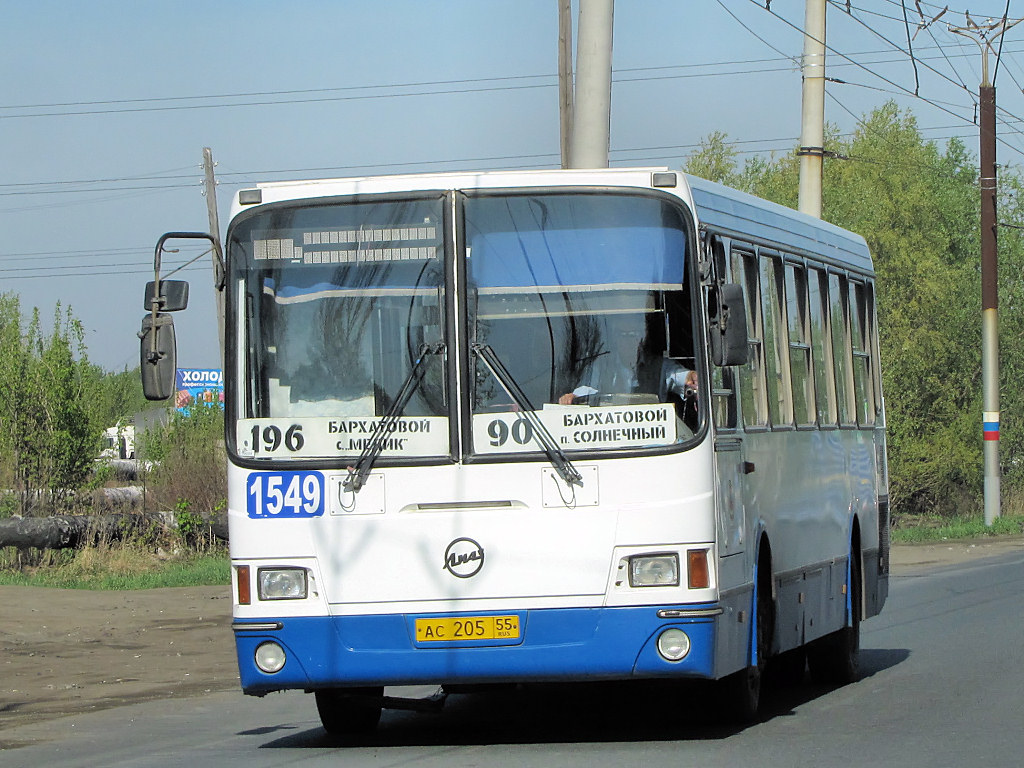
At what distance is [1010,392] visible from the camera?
43344 mm

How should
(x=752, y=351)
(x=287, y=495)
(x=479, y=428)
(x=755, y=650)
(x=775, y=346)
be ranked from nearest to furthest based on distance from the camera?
(x=479, y=428)
(x=287, y=495)
(x=755, y=650)
(x=752, y=351)
(x=775, y=346)

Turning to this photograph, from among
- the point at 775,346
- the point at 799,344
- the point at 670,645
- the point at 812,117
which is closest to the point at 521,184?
the point at 670,645

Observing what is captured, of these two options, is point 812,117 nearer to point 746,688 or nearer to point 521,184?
point 746,688

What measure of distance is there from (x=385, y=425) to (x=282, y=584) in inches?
37.2

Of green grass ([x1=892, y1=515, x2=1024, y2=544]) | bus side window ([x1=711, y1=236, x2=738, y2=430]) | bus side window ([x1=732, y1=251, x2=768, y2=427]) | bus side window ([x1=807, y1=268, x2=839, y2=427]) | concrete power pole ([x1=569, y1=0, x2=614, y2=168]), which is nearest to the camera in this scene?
bus side window ([x1=711, y1=236, x2=738, y2=430])

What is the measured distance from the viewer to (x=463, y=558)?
888 centimetres

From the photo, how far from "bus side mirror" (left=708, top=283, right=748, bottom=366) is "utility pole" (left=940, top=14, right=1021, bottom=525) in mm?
28323

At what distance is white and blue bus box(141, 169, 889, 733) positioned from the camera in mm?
8805

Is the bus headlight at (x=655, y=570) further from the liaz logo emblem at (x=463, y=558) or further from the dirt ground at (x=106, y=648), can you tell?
the dirt ground at (x=106, y=648)

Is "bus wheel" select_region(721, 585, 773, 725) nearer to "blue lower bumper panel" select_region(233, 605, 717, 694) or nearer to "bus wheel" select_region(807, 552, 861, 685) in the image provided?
"blue lower bumper panel" select_region(233, 605, 717, 694)

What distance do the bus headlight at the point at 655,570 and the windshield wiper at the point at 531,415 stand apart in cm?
48

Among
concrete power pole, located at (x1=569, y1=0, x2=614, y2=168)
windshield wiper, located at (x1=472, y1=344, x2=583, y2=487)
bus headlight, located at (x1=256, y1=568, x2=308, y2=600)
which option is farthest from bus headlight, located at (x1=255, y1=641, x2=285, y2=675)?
concrete power pole, located at (x1=569, y1=0, x2=614, y2=168)

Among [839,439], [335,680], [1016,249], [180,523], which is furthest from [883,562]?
[1016,249]

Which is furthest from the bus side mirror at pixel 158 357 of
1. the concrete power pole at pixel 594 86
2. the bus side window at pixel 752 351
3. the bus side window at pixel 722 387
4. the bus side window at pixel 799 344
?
the concrete power pole at pixel 594 86
